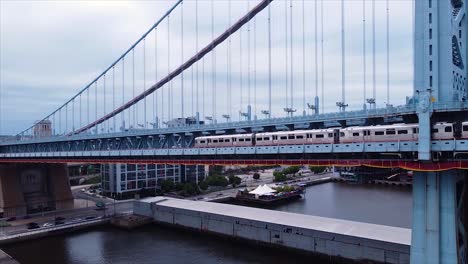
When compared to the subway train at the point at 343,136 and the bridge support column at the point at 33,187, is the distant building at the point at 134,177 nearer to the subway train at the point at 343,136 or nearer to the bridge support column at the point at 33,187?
the bridge support column at the point at 33,187

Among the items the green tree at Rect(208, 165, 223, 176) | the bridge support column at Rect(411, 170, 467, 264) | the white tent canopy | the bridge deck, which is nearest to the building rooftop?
the bridge deck

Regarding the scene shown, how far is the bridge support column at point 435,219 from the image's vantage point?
11414mm

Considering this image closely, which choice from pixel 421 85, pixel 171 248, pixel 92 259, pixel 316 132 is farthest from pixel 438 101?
pixel 92 259

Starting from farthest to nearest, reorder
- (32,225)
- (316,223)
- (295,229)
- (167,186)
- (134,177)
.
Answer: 1. (167,186)
2. (134,177)
3. (32,225)
4. (316,223)
5. (295,229)

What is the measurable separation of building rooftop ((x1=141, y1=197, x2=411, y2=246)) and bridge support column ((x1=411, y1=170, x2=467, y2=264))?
27.2 feet

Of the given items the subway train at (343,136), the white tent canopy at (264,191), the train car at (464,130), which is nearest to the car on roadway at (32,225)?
the subway train at (343,136)

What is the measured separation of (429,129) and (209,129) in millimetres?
12028

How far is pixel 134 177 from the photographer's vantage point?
4366 centimetres

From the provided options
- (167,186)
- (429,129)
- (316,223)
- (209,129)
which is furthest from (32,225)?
(429,129)

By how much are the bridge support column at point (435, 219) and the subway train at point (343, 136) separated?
1329 mm

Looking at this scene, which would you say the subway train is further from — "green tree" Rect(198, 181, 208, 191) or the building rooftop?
"green tree" Rect(198, 181, 208, 191)

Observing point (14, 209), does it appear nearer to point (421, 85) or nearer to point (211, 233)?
point (211, 233)

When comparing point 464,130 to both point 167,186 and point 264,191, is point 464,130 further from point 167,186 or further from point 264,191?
point 167,186

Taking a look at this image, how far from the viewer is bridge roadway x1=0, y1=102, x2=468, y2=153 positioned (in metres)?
12.9
